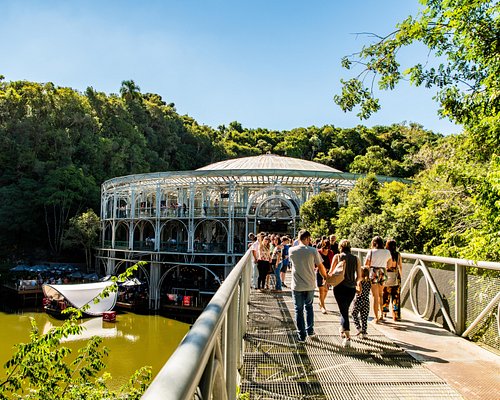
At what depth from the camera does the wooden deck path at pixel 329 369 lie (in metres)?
3.73

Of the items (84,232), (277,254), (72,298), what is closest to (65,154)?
(84,232)

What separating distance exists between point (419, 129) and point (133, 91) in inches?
2067

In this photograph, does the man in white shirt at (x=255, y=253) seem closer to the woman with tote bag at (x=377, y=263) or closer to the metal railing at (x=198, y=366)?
the woman with tote bag at (x=377, y=263)

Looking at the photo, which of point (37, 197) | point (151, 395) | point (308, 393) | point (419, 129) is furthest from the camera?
point (419, 129)

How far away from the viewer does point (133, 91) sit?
5975 centimetres

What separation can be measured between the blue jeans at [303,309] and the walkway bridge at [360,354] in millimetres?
158

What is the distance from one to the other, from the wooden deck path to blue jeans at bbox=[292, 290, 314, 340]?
14cm

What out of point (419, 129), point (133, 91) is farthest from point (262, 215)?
point (419, 129)

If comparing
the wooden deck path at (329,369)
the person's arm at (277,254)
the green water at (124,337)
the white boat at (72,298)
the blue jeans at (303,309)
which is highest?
the person's arm at (277,254)

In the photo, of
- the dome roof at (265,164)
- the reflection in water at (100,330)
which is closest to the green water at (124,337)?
the reflection in water at (100,330)

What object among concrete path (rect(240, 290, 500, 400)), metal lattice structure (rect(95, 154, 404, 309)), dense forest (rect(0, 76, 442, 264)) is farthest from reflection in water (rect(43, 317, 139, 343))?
concrete path (rect(240, 290, 500, 400))

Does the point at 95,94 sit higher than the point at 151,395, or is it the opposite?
the point at 95,94

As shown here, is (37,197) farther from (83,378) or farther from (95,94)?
(83,378)

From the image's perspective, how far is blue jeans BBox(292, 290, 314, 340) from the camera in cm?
547
